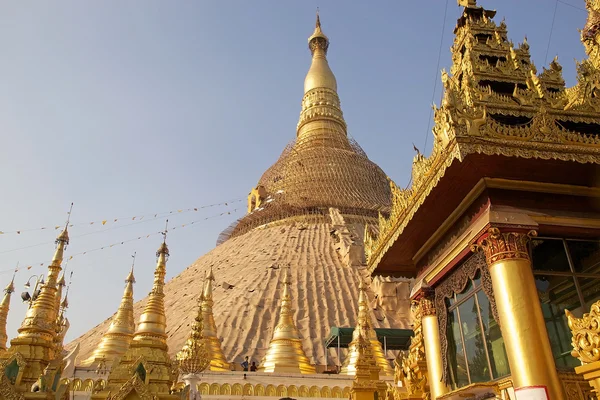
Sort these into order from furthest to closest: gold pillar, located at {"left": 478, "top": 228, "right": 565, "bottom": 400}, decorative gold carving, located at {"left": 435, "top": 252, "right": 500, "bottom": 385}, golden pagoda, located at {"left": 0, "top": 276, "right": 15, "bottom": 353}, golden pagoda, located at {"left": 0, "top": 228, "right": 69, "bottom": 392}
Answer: golden pagoda, located at {"left": 0, "top": 276, "right": 15, "bottom": 353}, golden pagoda, located at {"left": 0, "top": 228, "right": 69, "bottom": 392}, decorative gold carving, located at {"left": 435, "top": 252, "right": 500, "bottom": 385}, gold pillar, located at {"left": 478, "top": 228, "right": 565, "bottom": 400}

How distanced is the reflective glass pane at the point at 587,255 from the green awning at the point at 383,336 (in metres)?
17.0

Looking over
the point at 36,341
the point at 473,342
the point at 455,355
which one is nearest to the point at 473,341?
the point at 473,342

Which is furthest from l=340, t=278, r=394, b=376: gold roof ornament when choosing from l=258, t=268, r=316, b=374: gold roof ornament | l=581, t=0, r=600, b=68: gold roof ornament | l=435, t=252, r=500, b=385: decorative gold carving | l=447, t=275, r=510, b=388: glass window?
l=581, t=0, r=600, b=68: gold roof ornament

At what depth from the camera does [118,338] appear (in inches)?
811

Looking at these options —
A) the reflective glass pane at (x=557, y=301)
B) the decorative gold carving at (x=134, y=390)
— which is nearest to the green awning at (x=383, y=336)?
the decorative gold carving at (x=134, y=390)

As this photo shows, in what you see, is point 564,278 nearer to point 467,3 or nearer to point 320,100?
point 467,3

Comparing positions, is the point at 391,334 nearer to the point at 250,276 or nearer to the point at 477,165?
the point at 250,276

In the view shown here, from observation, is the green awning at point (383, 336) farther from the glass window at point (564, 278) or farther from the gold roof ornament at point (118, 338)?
the glass window at point (564, 278)

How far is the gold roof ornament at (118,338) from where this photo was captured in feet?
64.0

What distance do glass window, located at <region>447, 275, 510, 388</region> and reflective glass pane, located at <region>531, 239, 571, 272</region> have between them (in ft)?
2.57

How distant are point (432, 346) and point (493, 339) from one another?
1.69 metres

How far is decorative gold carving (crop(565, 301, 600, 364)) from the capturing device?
4270 millimetres

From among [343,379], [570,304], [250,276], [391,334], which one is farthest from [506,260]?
[250,276]

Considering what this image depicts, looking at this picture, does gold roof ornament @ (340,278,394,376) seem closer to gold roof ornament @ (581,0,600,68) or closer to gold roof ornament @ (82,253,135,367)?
gold roof ornament @ (82,253,135,367)
